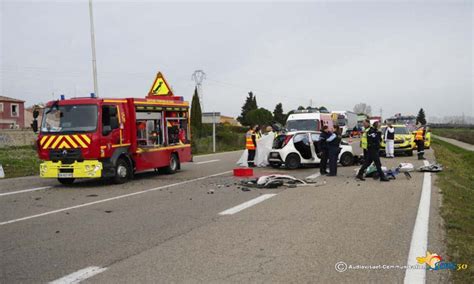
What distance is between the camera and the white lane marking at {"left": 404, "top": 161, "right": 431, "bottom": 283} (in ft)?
16.8

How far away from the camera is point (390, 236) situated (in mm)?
6887

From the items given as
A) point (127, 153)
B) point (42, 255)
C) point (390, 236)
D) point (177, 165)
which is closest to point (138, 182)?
point (127, 153)

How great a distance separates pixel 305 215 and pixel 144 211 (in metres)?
3.12

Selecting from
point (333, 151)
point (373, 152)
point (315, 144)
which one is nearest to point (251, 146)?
point (315, 144)

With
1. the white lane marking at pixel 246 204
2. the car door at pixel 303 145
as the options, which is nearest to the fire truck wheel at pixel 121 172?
the white lane marking at pixel 246 204

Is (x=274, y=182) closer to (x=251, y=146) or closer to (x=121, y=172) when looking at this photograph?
(x=121, y=172)

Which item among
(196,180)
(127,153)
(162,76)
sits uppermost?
(162,76)

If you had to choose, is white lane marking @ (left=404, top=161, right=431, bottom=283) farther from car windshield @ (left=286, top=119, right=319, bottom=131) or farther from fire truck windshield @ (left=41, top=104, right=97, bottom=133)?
car windshield @ (left=286, top=119, right=319, bottom=131)

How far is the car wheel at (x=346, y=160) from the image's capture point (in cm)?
1822

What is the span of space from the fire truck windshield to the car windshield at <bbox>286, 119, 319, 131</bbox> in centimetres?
1484

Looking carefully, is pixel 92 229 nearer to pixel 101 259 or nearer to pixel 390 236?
pixel 101 259

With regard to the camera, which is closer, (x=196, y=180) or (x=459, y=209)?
(x=459, y=209)

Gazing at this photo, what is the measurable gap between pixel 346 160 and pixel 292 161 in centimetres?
232

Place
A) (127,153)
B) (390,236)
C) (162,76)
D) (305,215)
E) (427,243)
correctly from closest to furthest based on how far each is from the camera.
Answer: (427,243) < (390,236) < (305,215) < (127,153) < (162,76)
